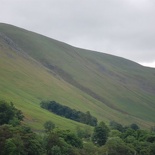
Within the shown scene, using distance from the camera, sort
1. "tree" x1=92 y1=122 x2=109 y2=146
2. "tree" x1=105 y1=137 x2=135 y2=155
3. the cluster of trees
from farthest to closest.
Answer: "tree" x1=92 y1=122 x2=109 y2=146 → "tree" x1=105 y1=137 x2=135 y2=155 → the cluster of trees

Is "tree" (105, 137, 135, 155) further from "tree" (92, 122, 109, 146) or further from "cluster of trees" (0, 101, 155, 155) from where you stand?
"tree" (92, 122, 109, 146)

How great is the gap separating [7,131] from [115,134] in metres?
62.5

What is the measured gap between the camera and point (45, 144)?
9375 cm

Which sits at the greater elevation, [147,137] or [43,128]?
[147,137]

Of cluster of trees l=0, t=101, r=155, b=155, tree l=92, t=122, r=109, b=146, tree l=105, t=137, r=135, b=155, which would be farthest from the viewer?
tree l=92, t=122, r=109, b=146

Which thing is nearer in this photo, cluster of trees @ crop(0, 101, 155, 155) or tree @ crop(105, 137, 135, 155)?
cluster of trees @ crop(0, 101, 155, 155)

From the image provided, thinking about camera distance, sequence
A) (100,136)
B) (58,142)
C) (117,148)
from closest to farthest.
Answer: (58,142), (117,148), (100,136)

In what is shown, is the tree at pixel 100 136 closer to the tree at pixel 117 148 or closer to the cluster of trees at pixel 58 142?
the cluster of trees at pixel 58 142

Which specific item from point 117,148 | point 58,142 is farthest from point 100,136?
point 58,142

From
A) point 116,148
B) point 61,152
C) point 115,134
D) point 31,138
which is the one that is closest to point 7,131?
point 31,138

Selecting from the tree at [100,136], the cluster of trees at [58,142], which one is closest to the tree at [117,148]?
the cluster of trees at [58,142]

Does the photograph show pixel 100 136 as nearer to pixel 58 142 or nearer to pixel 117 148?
pixel 117 148

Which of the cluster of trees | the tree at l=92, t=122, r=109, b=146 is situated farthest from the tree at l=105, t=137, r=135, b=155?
the tree at l=92, t=122, r=109, b=146

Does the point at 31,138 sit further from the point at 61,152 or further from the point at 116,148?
the point at 116,148
